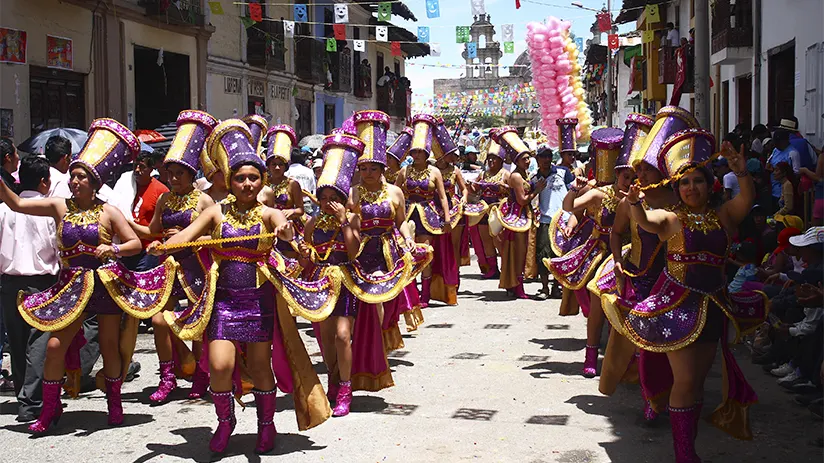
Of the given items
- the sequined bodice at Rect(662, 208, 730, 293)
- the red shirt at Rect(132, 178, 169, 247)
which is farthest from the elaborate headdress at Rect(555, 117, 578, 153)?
the sequined bodice at Rect(662, 208, 730, 293)

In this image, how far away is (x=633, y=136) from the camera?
7023 mm

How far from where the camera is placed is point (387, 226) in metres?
7.58

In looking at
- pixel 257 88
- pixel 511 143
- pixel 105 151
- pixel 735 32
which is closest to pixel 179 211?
pixel 105 151

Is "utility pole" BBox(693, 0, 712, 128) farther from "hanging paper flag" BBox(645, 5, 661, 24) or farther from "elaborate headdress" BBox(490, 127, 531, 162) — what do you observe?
"hanging paper flag" BBox(645, 5, 661, 24)

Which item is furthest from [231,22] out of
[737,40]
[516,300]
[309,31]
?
[516,300]

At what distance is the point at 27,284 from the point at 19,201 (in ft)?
2.62

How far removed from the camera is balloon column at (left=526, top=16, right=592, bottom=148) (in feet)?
74.9

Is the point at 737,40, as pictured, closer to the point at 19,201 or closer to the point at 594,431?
the point at 594,431

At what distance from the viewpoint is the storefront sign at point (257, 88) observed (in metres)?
27.1

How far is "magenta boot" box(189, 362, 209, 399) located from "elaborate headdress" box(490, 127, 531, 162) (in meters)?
6.21

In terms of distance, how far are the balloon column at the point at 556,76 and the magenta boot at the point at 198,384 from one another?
15894mm

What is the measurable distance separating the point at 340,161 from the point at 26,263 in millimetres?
2300

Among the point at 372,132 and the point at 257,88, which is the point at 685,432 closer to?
the point at 372,132

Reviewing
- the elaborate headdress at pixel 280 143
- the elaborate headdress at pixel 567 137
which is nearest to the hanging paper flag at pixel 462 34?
the elaborate headdress at pixel 567 137
